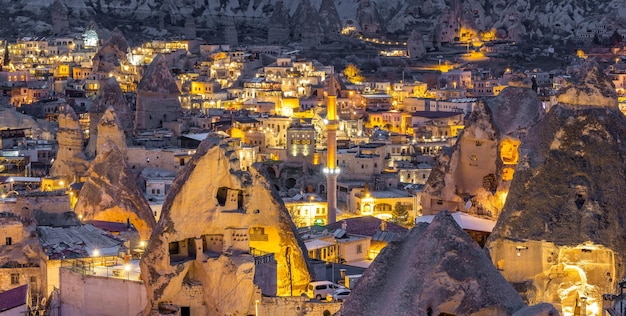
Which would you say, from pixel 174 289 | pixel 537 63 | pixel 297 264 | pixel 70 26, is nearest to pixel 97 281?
pixel 174 289

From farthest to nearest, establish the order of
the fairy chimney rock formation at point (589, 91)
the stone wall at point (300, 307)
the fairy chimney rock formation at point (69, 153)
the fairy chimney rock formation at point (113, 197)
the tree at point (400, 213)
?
1. the fairy chimney rock formation at point (69, 153)
2. the tree at point (400, 213)
3. the fairy chimney rock formation at point (113, 197)
4. the fairy chimney rock formation at point (589, 91)
5. the stone wall at point (300, 307)

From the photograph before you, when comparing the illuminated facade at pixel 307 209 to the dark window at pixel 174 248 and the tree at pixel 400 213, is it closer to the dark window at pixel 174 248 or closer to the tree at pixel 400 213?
the tree at pixel 400 213

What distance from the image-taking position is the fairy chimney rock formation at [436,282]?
1711cm

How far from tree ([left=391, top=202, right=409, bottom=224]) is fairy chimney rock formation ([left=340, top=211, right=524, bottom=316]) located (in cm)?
2945

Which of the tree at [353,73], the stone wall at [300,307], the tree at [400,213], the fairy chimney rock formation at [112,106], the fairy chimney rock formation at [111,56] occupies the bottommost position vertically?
the tree at [400,213]

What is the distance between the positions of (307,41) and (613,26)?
28.5 metres

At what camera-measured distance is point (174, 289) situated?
926 inches

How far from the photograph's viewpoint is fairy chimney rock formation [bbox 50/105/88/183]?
48812mm

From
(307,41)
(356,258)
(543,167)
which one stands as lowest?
(356,258)

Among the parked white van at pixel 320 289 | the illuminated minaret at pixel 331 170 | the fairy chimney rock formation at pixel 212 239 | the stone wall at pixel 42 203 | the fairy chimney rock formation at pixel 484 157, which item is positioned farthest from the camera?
the illuminated minaret at pixel 331 170

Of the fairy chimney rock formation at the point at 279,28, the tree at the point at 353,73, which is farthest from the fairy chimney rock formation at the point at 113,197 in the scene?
the fairy chimney rock formation at the point at 279,28

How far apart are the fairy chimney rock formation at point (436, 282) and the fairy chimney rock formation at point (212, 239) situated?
6.14 metres

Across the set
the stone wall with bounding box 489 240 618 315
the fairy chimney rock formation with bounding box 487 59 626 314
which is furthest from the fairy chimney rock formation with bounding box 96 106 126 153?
the stone wall with bounding box 489 240 618 315

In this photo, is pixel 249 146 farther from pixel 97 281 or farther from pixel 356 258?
pixel 97 281
